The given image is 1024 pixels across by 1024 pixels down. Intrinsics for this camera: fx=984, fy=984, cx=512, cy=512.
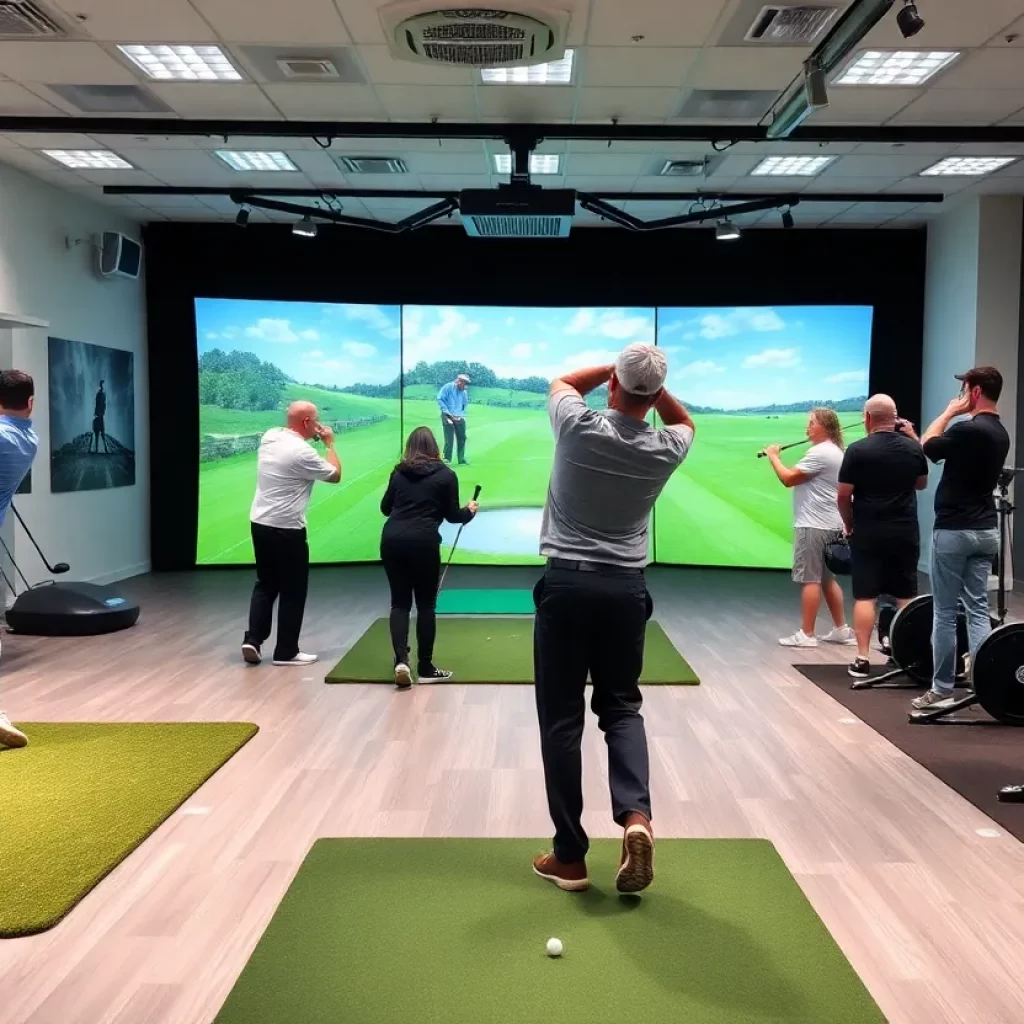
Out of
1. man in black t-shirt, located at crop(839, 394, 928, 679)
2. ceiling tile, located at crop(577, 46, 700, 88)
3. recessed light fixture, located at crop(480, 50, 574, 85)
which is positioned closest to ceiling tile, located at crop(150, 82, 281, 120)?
recessed light fixture, located at crop(480, 50, 574, 85)

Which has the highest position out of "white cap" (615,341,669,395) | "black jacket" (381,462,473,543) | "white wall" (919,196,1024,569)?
"white wall" (919,196,1024,569)

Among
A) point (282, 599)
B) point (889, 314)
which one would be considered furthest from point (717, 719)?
point (889, 314)

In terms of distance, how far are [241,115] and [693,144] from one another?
3.39 meters

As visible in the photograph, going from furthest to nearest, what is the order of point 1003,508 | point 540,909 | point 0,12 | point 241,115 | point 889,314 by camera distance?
point 889,314
point 241,115
point 0,12
point 1003,508
point 540,909

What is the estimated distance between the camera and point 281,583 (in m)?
6.00

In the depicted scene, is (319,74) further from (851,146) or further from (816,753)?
(816,753)

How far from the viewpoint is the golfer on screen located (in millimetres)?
2791

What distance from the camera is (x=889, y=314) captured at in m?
10.7

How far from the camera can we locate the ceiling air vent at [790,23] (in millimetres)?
5176

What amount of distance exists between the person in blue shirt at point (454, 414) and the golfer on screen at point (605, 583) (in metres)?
8.19

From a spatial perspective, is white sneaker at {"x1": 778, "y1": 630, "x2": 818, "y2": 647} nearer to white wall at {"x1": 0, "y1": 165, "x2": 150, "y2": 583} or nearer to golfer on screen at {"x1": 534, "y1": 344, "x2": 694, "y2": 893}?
golfer on screen at {"x1": 534, "y1": 344, "x2": 694, "y2": 893}

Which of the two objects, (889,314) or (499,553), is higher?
(889,314)

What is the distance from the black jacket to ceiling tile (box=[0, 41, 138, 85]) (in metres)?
3.14

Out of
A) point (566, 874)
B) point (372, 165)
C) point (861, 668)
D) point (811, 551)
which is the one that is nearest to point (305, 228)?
point (372, 165)
